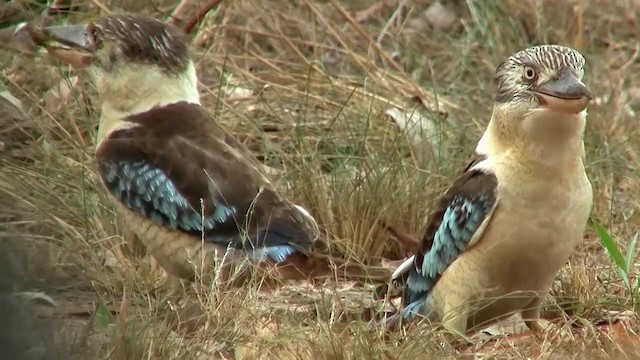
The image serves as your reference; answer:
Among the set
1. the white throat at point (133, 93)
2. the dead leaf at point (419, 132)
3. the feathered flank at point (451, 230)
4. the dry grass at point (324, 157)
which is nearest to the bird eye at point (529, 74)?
the feathered flank at point (451, 230)

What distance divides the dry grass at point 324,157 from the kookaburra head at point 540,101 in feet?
2.23

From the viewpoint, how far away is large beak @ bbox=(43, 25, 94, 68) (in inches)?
251

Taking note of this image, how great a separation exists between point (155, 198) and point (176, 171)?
0.46 feet

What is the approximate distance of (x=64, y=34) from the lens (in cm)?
650

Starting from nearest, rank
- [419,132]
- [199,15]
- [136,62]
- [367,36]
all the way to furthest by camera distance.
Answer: [136,62] < [419,132] < [199,15] < [367,36]

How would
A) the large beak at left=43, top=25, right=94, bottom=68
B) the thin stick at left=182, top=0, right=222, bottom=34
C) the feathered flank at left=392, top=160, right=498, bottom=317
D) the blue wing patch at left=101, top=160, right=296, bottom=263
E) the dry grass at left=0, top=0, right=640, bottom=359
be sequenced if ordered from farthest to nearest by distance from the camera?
the thin stick at left=182, top=0, right=222, bottom=34, the large beak at left=43, top=25, right=94, bottom=68, the blue wing patch at left=101, top=160, right=296, bottom=263, the feathered flank at left=392, top=160, right=498, bottom=317, the dry grass at left=0, top=0, right=640, bottom=359

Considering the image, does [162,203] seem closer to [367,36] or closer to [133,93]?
[133,93]

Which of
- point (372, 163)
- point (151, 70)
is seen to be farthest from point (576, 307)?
point (151, 70)

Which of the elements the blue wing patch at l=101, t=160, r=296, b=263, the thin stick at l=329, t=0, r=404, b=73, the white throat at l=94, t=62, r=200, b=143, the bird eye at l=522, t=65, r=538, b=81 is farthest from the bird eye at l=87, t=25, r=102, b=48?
the thin stick at l=329, t=0, r=404, b=73

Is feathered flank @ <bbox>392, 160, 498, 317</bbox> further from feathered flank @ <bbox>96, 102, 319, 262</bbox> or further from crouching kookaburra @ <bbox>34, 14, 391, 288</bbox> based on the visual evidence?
feathered flank @ <bbox>96, 102, 319, 262</bbox>

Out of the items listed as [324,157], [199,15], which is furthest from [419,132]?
[199,15]

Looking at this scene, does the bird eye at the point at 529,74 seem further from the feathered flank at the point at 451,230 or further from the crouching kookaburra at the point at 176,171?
the crouching kookaburra at the point at 176,171

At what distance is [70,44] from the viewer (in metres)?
6.41

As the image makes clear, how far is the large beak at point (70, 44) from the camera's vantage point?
6.36 metres
